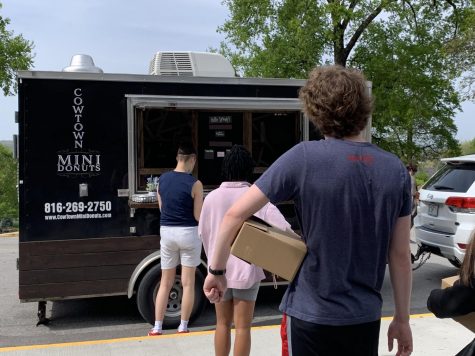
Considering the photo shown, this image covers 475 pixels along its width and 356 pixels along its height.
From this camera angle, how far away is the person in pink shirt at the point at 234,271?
3.51m

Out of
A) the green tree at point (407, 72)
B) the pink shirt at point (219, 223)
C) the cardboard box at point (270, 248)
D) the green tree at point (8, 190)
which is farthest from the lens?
the green tree at point (8, 190)

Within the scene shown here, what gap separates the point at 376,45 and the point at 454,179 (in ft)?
41.5

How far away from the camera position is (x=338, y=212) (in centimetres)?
200

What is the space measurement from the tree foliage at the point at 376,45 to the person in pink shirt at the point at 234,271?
48.2 ft

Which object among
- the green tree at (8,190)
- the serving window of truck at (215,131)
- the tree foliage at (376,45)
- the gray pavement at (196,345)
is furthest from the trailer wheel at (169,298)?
the green tree at (8,190)

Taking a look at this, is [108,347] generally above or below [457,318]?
below

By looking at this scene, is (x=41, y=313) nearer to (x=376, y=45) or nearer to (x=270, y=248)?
(x=270, y=248)

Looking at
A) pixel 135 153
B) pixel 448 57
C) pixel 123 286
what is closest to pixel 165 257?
pixel 123 286

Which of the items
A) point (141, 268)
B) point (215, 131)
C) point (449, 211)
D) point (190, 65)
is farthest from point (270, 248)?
point (449, 211)

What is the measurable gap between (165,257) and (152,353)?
0.98 metres

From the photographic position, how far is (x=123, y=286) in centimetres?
535

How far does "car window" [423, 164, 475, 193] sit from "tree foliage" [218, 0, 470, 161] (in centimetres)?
1002

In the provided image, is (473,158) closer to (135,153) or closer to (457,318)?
(135,153)

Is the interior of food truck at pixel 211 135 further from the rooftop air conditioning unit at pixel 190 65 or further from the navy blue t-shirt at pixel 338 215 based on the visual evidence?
the navy blue t-shirt at pixel 338 215
